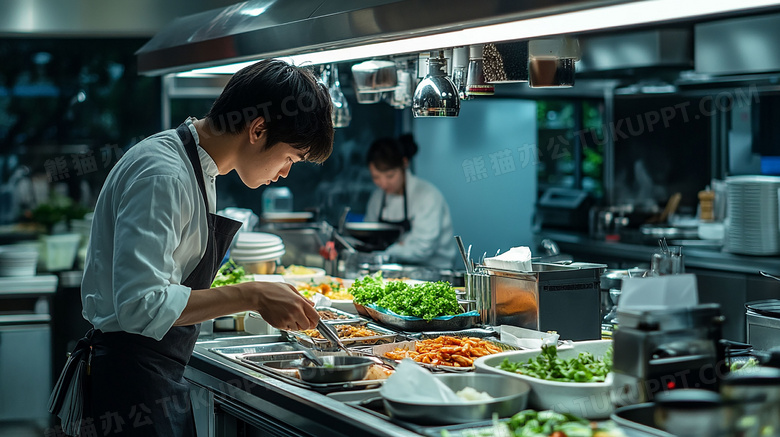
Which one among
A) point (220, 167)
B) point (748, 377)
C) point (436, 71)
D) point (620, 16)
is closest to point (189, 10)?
point (436, 71)

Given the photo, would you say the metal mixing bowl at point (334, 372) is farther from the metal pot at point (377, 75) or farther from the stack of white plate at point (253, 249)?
the stack of white plate at point (253, 249)

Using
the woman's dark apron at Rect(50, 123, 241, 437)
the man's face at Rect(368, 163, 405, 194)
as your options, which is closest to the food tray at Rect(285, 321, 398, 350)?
the woman's dark apron at Rect(50, 123, 241, 437)

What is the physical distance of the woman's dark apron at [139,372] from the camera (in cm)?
248

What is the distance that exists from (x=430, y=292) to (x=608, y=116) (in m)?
5.32

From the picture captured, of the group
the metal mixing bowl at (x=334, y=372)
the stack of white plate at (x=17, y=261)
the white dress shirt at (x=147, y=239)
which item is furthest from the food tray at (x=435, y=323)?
the stack of white plate at (x=17, y=261)

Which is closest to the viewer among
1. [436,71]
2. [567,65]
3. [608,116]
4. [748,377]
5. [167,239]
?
[748,377]

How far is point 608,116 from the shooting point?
8047 millimetres

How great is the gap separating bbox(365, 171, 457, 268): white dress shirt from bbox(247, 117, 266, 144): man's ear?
3.37m

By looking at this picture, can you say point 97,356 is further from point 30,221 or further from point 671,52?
point 671,52

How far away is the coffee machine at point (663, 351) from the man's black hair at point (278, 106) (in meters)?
1.03

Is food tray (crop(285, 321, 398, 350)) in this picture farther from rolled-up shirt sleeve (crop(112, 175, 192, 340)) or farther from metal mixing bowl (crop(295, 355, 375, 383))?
rolled-up shirt sleeve (crop(112, 175, 192, 340))

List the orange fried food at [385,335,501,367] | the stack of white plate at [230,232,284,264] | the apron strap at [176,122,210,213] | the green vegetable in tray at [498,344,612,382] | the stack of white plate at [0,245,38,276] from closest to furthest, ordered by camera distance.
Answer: the green vegetable in tray at [498,344,612,382]
the apron strap at [176,122,210,213]
the orange fried food at [385,335,501,367]
the stack of white plate at [230,232,284,264]
the stack of white plate at [0,245,38,276]

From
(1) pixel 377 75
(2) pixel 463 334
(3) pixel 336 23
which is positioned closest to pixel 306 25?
(3) pixel 336 23

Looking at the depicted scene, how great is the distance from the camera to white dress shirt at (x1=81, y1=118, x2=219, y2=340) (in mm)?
2129
